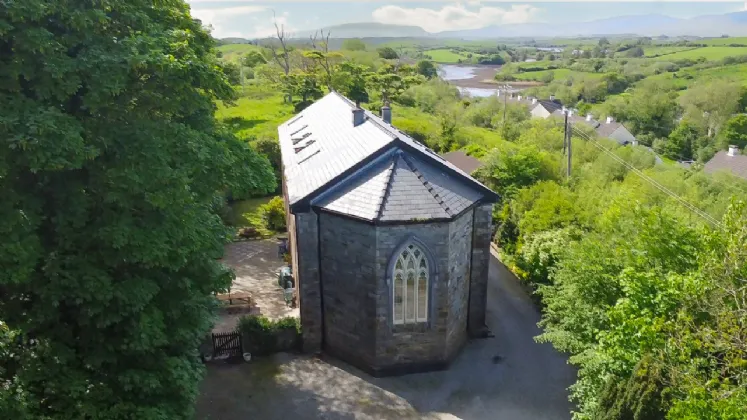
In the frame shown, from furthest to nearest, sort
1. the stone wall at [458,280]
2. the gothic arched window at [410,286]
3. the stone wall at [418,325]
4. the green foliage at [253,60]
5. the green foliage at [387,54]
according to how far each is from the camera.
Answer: the green foliage at [387,54] → the green foliage at [253,60] → the stone wall at [458,280] → the gothic arched window at [410,286] → the stone wall at [418,325]

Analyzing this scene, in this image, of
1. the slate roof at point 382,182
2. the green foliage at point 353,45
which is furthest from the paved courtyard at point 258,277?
the green foliage at point 353,45

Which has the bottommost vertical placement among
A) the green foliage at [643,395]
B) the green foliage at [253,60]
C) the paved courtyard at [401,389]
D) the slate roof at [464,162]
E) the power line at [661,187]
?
the paved courtyard at [401,389]

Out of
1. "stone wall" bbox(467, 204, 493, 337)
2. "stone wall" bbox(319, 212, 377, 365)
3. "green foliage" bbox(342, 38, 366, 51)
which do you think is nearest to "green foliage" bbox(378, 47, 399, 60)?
"green foliage" bbox(342, 38, 366, 51)

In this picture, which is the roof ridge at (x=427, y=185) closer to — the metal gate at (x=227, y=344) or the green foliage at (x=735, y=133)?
the metal gate at (x=227, y=344)

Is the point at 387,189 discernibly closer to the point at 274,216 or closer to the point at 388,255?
the point at 388,255

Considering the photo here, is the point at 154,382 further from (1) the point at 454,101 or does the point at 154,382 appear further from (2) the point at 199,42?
(1) the point at 454,101

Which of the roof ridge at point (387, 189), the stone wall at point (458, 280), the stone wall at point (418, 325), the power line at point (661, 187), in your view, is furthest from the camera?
the power line at point (661, 187)

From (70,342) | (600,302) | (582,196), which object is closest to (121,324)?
(70,342)
